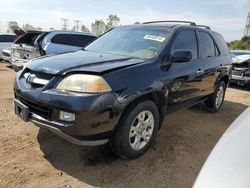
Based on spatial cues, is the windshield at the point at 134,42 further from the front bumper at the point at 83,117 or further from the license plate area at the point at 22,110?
the license plate area at the point at 22,110

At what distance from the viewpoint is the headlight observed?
2791 millimetres

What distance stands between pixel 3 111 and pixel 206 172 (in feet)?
13.3

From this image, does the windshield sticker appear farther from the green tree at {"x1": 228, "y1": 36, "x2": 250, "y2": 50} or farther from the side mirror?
the green tree at {"x1": 228, "y1": 36, "x2": 250, "y2": 50}

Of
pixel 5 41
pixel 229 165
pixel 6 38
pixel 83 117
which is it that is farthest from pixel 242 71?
pixel 6 38

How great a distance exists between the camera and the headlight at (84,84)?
279cm

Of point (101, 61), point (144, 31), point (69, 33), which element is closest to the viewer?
point (101, 61)

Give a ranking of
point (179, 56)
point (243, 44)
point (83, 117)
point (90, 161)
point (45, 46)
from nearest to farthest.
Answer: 1. point (83, 117)
2. point (90, 161)
3. point (179, 56)
4. point (45, 46)
5. point (243, 44)

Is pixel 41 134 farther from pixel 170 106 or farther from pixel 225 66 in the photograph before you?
pixel 225 66

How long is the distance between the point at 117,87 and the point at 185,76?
1.54 metres

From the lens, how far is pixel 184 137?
4.24 meters

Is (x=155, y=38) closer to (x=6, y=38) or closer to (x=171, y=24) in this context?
(x=171, y=24)

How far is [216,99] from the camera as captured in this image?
572 cm

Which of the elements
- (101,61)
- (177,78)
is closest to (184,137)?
(177,78)

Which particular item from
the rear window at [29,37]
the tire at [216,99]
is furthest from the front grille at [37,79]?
the rear window at [29,37]
